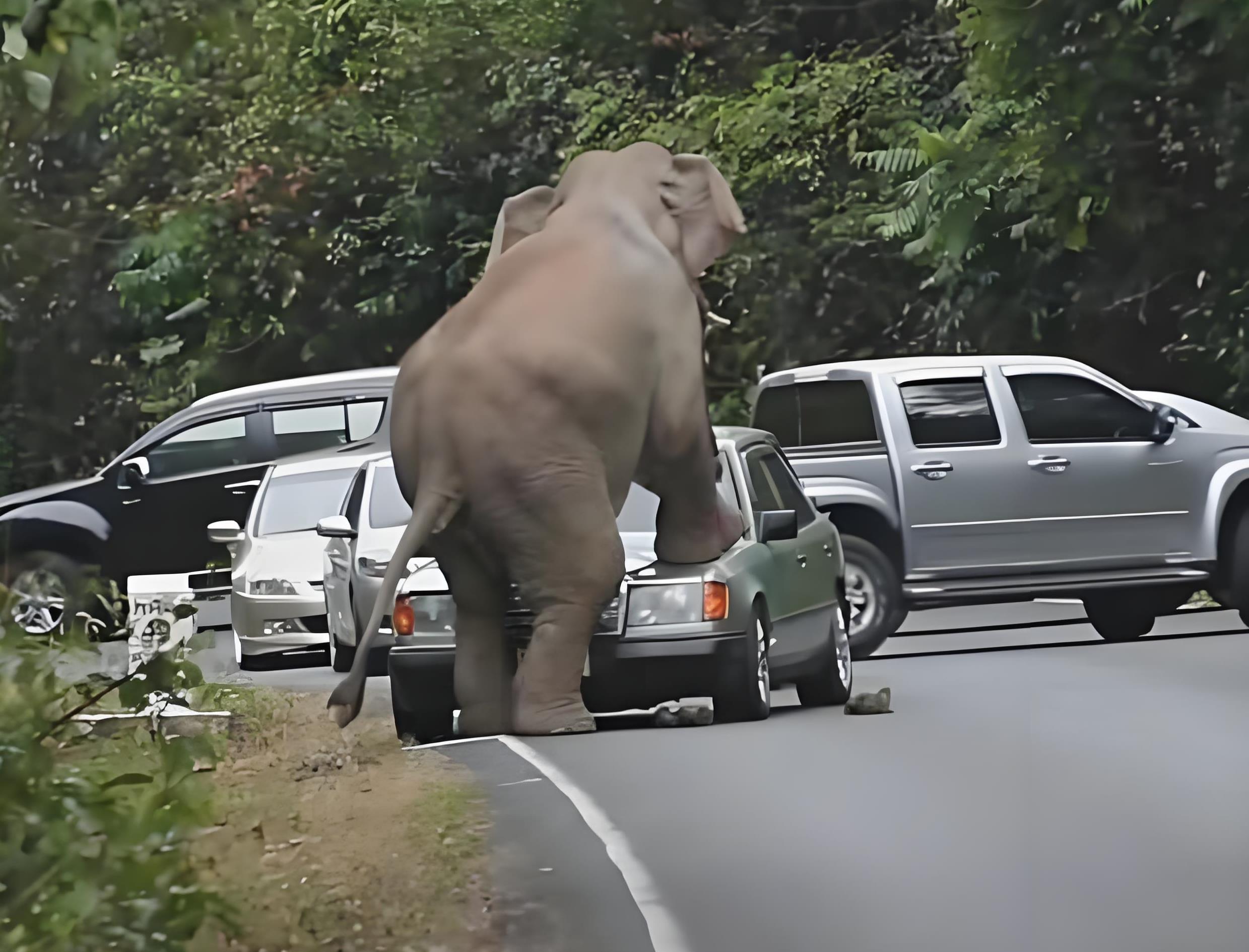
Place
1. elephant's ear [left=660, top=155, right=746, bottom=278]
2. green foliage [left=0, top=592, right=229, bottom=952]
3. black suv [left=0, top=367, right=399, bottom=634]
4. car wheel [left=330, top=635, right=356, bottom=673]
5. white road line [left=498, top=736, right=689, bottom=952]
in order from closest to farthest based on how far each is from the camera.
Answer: green foliage [left=0, top=592, right=229, bottom=952]
white road line [left=498, top=736, right=689, bottom=952]
black suv [left=0, top=367, right=399, bottom=634]
elephant's ear [left=660, top=155, right=746, bottom=278]
car wheel [left=330, top=635, right=356, bottom=673]

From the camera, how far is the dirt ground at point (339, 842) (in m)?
4.80

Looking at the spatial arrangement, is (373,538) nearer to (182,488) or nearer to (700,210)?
(182,488)

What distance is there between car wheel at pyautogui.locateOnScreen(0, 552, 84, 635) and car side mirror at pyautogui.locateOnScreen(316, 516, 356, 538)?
0.63 meters

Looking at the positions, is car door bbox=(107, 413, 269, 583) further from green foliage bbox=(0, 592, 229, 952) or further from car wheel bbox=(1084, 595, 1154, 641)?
car wheel bbox=(1084, 595, 1154, 641)

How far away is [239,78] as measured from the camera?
23.0ft

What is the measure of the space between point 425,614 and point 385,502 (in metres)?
0.55

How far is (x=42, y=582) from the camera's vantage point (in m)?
6.44

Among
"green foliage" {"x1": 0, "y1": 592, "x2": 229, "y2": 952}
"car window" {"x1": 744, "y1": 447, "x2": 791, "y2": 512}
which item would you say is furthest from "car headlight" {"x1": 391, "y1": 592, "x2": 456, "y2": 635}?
"green foliage" {"x1": 0, "y1": 592, "x2": 229, "y2": 952}

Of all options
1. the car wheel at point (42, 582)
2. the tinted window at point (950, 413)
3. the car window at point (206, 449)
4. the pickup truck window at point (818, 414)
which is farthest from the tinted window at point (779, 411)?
the car wheel at point (42, 582)

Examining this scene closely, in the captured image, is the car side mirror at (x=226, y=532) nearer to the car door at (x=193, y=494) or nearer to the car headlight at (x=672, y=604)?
the car door at (x=193, y=494)

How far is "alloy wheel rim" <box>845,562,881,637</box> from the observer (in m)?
9.39

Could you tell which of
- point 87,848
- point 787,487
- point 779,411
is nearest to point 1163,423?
point 787,487

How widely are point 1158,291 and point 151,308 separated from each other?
10.8 ft

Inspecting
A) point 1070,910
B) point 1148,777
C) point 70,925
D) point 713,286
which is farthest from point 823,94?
point 70,925
